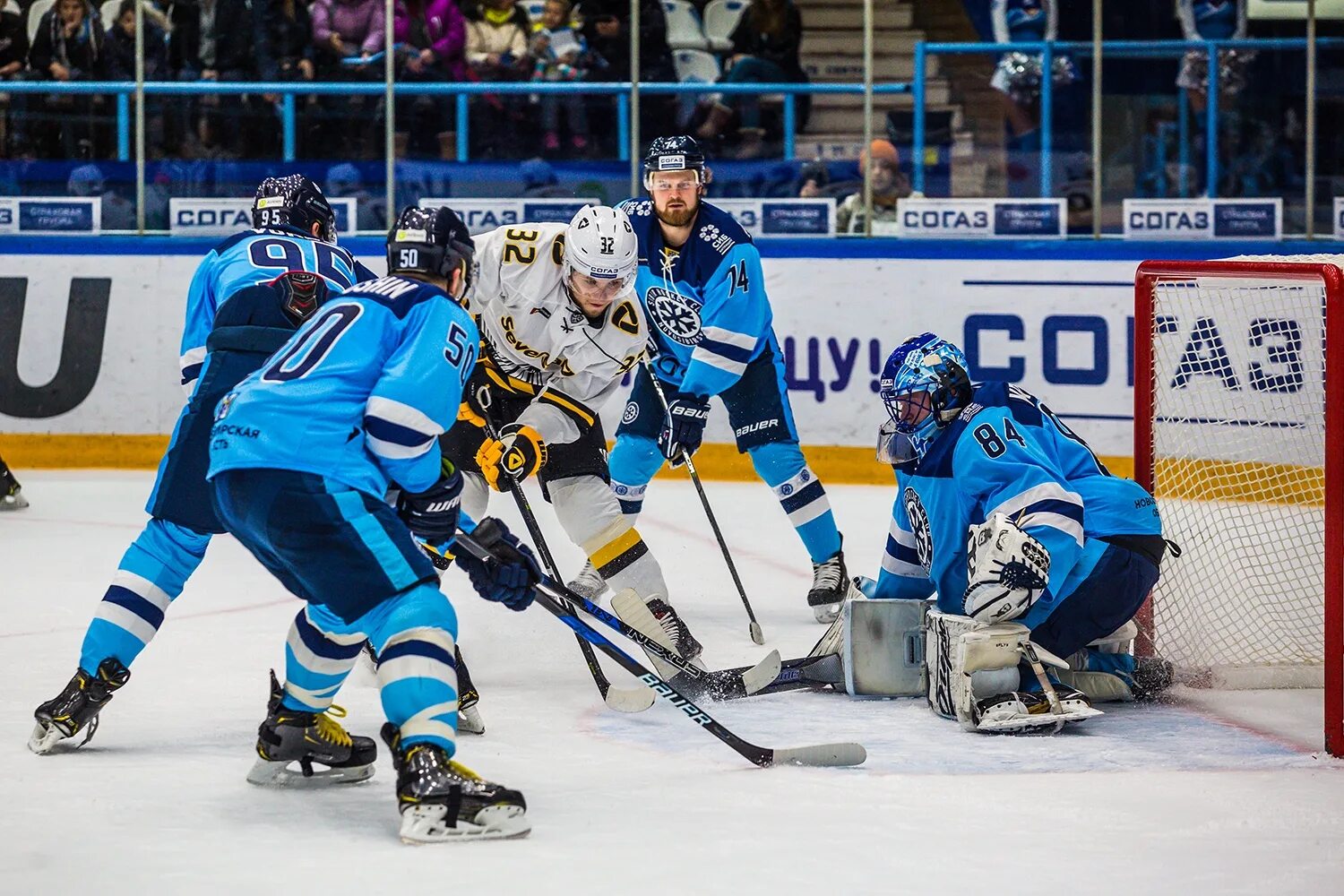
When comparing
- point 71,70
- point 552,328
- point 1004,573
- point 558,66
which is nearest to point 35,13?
point 71,70

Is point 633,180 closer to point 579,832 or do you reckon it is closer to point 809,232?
point 809,232

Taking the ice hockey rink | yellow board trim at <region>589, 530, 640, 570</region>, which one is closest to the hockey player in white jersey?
yellow board trim at <region>589, 530, 640, 570</region>

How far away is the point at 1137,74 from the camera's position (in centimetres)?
715

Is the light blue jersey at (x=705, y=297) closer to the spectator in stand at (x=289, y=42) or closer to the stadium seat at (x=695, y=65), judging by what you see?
the stadium seat at (x=695, y=65)

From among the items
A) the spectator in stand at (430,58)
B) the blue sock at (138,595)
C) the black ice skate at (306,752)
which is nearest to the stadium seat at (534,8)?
the spectator in stand at (430,58)

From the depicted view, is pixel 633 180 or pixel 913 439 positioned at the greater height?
pixel 633 180


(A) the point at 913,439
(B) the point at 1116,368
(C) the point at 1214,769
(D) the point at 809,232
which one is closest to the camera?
(C) the point at 1214,769

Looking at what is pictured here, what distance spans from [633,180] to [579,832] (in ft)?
15.5

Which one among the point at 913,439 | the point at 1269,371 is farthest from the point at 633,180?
the point at 913,439

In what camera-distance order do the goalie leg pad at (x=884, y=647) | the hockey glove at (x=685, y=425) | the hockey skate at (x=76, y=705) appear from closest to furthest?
the hockey skate at (x=76, y=705) < the goalie leg pad at (x=884, y=647) < the hockey glove at (x=685, y=425)

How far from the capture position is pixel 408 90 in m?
7.49

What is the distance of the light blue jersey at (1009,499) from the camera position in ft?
11.8

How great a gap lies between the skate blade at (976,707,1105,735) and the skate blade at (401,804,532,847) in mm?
1111

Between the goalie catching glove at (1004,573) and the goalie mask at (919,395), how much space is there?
0.87 ft
